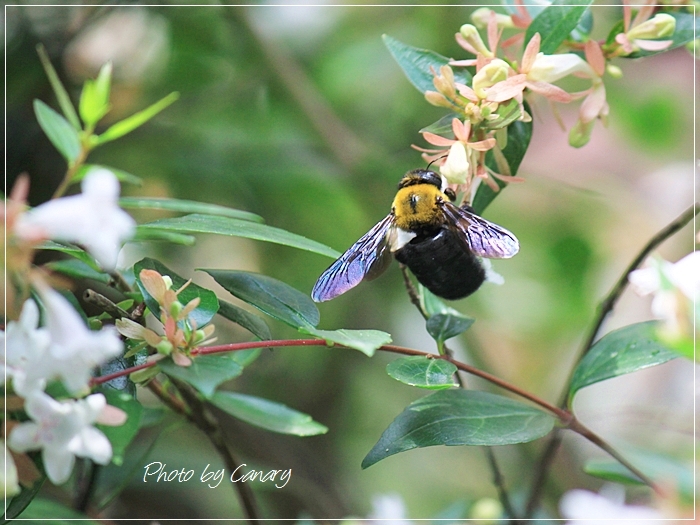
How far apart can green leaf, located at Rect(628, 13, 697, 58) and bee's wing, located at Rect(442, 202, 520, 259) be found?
0.23 m

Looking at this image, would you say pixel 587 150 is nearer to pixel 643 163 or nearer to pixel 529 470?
pixel 643 163

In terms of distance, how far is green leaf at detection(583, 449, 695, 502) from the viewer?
2.75 feet

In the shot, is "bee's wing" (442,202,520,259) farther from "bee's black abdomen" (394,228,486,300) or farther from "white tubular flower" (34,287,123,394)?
"white tubular flower" (34,287,123,394)

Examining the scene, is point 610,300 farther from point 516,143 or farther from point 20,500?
point 20,500

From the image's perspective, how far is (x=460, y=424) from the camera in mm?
617

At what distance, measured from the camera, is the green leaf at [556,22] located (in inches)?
25.8

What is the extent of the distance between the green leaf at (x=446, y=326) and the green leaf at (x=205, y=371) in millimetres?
223

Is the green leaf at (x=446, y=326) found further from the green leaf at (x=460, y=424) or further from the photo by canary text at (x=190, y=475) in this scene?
the photo by canary text at (x=190, y=475)

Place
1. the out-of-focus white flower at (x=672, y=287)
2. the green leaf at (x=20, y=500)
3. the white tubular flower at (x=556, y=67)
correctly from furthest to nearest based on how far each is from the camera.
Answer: the white tubular flower at (x=556, y=67) < the green leaf at (x=20, y=500) < the out-of-focus white flower at (x=672, y=287)

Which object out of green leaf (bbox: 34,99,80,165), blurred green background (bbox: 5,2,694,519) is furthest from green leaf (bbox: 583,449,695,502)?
green leaf (bbox: 34,99,80,165)

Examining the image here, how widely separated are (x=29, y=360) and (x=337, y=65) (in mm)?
1319

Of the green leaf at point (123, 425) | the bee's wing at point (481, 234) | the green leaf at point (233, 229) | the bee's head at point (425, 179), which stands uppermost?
the green leaf at point (233, 229)

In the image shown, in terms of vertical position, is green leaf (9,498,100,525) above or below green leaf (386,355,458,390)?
below

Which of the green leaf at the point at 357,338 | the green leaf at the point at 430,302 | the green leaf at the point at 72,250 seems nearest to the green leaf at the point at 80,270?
the green leaf at the point at 72,250
